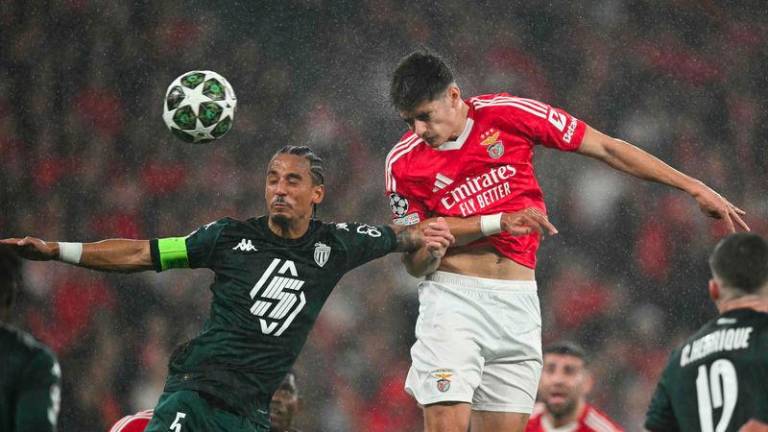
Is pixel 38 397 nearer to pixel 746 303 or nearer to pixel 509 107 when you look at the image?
pixel 746 303

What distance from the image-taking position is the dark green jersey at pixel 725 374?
324cm

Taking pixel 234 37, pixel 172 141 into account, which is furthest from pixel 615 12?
pixel 172 141

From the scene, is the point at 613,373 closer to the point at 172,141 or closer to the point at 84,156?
the point at 172,141

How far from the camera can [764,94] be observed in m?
9.09

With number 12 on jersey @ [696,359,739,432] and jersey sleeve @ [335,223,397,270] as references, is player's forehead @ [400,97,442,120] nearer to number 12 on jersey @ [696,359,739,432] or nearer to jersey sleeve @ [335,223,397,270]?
jersey sleeve @ [335,223,397,270]

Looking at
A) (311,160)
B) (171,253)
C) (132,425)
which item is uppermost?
(311,160)

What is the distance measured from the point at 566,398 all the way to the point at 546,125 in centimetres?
177

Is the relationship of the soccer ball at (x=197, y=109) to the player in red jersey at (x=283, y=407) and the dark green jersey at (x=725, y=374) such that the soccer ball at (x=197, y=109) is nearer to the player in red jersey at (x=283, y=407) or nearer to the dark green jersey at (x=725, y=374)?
the player in red jersey at (x=283, y=407)

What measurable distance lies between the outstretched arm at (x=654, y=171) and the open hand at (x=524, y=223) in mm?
432

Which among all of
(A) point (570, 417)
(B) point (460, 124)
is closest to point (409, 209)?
(B) point (460, 124)

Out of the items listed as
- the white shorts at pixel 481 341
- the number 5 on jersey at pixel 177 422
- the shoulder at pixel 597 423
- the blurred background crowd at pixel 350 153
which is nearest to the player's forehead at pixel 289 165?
the white shorts at pixel 481 341

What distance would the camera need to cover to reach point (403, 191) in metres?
4.78

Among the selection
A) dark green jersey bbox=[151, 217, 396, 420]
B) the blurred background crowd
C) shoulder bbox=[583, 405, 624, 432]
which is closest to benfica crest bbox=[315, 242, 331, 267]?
dark green jersey bbox=[151, 217, 396, 420]

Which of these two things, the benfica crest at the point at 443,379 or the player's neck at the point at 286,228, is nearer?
the benfica crest at the point at 443,379
